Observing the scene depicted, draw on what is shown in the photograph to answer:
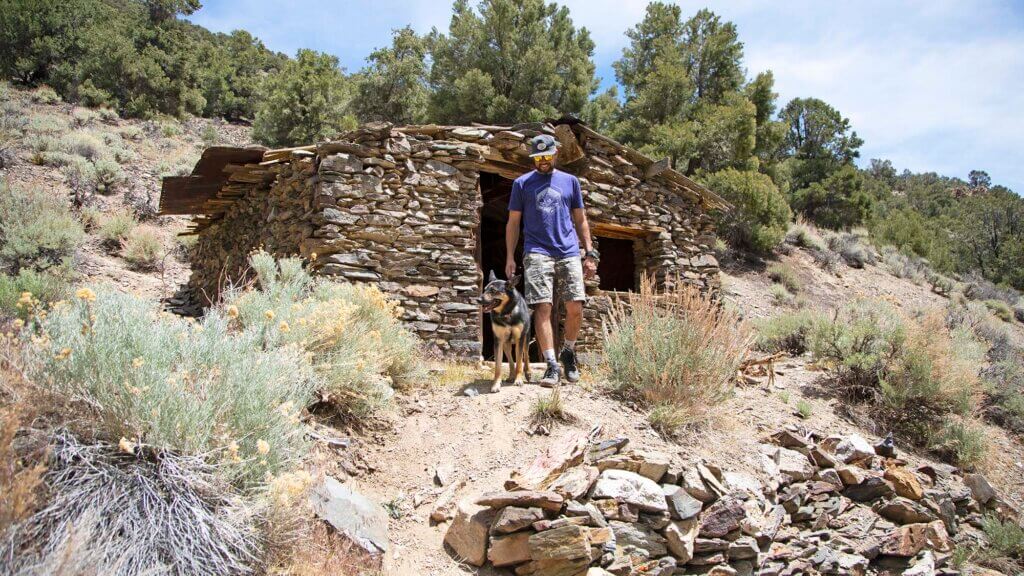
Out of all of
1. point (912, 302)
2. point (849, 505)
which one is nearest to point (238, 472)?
point (849, 505)

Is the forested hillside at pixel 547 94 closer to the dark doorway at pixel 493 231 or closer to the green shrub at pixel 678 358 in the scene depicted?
the dark doorway at pixel 493 231

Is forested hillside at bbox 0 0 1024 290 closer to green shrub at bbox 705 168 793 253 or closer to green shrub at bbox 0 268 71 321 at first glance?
→ green shrub at bbox 705 168 793 253

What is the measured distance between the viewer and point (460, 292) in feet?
23.0

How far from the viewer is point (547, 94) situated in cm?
1716

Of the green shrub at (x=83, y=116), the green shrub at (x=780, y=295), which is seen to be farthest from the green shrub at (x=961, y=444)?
the green shrub at (x=83, y=116)

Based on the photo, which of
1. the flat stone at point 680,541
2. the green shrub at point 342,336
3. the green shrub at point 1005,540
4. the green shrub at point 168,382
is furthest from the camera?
the green shrub at point 1005,540

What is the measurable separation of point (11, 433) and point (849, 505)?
5302 millimetres

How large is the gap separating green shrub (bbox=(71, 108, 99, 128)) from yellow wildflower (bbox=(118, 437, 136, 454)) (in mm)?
20220

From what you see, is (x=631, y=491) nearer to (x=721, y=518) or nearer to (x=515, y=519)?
(x=721, y=518)

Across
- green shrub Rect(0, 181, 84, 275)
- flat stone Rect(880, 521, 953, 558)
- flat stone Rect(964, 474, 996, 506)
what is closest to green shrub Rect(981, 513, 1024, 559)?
flat stone Rect(964, 474, 996, 506)

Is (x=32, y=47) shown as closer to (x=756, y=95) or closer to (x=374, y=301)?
(x=374, y=301)

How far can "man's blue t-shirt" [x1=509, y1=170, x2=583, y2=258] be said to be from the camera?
5.01 metres

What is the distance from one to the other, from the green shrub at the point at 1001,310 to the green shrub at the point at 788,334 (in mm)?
12687

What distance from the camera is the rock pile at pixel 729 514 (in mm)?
3111
